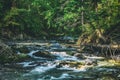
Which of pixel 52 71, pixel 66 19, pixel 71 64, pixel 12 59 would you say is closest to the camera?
pixel 52 71

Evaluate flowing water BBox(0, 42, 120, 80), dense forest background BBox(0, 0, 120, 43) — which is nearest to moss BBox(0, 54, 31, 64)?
flowing water BBox(0, 42, 120, 80)

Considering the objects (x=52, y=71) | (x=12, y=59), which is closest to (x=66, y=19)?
(x=12, y=59)

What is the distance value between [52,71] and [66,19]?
2348 cm

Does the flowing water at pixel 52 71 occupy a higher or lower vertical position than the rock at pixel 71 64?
higher

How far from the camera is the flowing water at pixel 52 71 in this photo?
57.3 ft

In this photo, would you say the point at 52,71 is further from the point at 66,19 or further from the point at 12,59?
the point at 66,19

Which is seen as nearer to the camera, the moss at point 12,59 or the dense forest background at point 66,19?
the moss at point 12,59

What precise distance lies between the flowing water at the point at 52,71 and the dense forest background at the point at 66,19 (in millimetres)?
8423

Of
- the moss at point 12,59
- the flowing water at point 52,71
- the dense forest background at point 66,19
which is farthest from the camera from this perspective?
the dense forest background at point 66,19

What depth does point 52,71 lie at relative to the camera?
765 inches

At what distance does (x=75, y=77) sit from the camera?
17.6m

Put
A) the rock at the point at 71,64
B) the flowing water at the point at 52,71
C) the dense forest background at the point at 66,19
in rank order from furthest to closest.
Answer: the dense forest background at the point at 66,19, the rock at the point at 71,64, the flowing water at the point at 52,71

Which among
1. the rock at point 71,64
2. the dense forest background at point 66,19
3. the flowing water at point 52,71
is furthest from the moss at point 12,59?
the dense forest background at point 66,19

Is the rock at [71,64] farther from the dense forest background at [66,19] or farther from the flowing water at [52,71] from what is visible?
the dense forest background at [66,19]
